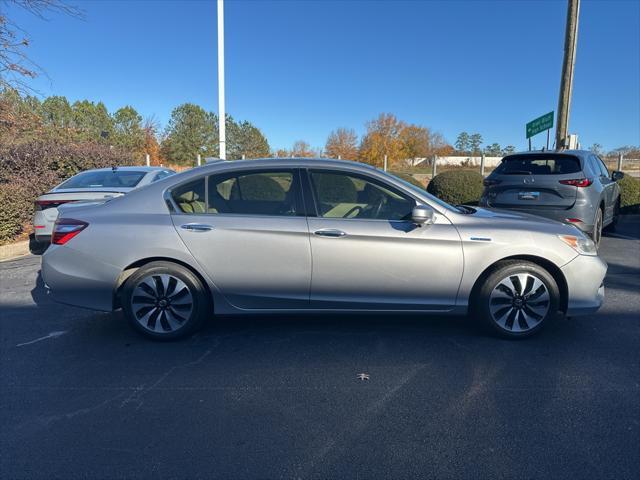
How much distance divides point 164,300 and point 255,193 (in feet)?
4.07

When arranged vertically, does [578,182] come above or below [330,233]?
above

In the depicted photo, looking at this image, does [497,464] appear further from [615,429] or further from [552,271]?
[552,271]

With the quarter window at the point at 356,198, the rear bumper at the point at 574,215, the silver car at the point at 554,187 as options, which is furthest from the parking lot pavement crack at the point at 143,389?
the silver car at the point at 554,187

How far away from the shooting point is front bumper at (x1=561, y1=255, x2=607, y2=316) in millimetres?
3676

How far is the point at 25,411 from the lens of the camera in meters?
2.80

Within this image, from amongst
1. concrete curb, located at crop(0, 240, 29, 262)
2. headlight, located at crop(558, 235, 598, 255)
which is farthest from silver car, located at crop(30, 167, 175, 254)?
headlight, located at crop(558, 235, 598, 255)

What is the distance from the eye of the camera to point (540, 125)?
11227 mm

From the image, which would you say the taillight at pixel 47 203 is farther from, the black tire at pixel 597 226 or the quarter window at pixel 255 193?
the black tire at pixel 597 226

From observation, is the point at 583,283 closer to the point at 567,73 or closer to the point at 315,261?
the point at 315,261

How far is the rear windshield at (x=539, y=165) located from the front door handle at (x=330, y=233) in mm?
4659

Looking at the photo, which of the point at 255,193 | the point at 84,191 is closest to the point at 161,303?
the point at 255,193

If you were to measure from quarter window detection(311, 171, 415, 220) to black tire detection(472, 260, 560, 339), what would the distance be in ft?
3.14

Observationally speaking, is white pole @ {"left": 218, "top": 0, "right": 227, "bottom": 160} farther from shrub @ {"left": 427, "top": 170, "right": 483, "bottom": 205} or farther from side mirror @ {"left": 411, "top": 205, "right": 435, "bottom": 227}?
side mirror @ {"left": 411, "top": 205, "right": 435, "bottom": 227}

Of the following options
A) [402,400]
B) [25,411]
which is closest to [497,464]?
[402,400]
